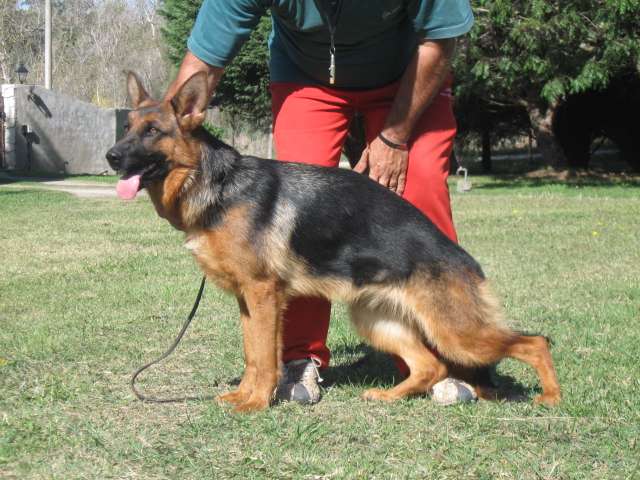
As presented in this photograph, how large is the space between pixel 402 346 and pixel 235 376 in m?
1.02

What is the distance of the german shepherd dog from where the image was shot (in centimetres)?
427

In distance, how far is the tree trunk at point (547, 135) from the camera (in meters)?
25.2

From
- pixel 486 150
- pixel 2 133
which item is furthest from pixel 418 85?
pixel 486 150

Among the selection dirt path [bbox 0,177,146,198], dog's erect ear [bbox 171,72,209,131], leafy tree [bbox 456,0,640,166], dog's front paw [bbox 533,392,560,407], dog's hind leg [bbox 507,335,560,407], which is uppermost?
leafy tree [bbox 456,0,640,166]

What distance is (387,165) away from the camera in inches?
188

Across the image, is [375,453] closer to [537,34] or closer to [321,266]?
[321,266]

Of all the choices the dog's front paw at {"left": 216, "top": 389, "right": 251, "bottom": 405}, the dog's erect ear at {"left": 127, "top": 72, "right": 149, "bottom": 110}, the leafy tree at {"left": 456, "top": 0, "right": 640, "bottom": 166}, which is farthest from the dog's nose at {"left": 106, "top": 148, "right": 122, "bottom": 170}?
the leafy tree at {"left": 456, "top": 0, "right": 640, "bottom": 166}

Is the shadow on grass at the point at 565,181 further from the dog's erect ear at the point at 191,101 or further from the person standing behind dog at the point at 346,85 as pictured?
the dog's erect ear at the point at 191,101

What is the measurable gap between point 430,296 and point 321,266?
1.86 ft

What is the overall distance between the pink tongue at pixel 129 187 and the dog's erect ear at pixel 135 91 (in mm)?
515

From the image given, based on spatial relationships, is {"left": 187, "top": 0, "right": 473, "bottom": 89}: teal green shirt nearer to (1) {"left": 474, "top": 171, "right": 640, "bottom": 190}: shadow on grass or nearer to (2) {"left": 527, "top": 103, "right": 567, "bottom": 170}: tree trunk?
(1) {"left": 474, "top": 171, "right": 640, "bottom": 190}: shadow on grass

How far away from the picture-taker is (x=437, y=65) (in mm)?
4645

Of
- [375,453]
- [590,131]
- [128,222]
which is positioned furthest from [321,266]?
[590,131]

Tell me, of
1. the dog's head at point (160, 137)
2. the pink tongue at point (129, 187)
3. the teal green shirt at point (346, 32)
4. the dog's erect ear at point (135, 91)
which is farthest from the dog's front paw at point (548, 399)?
the dog's erect ear at point (135, 91)
